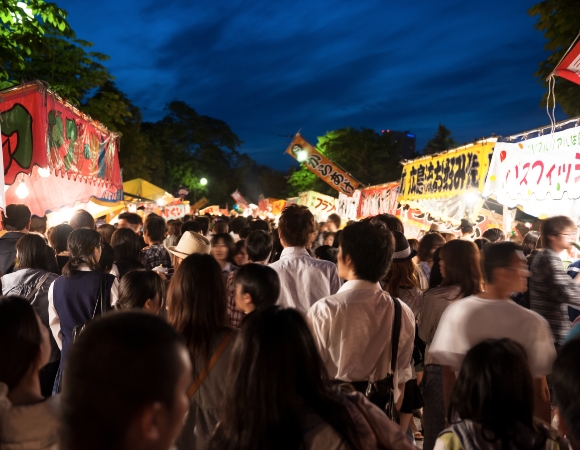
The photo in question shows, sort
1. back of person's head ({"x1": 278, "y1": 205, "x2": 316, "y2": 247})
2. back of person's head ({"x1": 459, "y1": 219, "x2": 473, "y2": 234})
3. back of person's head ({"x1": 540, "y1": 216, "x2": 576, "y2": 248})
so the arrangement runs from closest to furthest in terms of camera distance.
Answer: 1. back of person's head ({"x1": 278, "y1": 205, "x2": 316, "y2": 247})
2. back of person's head ({"x1": 540, "y1": 216, "x2": 576, "y2": 248})
3. back of person's head ({"x1": 459, "y1": 219, "x2": 473, "y2": 234})

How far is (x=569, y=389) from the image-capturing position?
1738 mm

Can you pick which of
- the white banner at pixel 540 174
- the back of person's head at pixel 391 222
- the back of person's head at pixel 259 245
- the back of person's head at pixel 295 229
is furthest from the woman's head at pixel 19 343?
the white banner at pixel 540 174

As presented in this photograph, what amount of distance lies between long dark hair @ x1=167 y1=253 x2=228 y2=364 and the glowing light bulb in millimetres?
4869

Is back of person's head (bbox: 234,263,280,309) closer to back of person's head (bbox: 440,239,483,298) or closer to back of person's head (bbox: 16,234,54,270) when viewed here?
back of person's head (bbox: 440,239,483,298)

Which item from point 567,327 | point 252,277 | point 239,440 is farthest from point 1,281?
point 567,327

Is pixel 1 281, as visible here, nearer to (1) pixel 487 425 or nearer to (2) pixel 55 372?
(2) pixel 55 372

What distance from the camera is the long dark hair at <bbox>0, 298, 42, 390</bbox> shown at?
1.77 m

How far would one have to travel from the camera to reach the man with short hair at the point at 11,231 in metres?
5.30

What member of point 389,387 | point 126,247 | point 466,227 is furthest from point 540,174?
point 126,247

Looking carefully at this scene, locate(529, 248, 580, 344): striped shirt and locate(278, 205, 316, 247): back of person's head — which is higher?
locate(278, 205, 316, 247): back of person's head

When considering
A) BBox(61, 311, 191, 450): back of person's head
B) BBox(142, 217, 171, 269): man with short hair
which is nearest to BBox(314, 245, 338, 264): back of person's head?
BBox(142, 217, 171, 269): man with short hair

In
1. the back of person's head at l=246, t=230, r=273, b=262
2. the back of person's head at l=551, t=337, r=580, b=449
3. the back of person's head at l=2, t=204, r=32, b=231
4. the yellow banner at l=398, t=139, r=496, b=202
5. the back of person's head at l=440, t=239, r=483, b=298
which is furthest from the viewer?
the yellow banner at l=398, t=139, r=496, b=202

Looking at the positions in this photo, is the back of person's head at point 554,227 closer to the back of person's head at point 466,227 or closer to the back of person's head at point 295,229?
the back of person's head at point 295,229

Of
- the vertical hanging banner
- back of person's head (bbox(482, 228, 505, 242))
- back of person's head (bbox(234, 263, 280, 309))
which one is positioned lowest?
back of person's head (bbox(234, 263, 280, 309))
